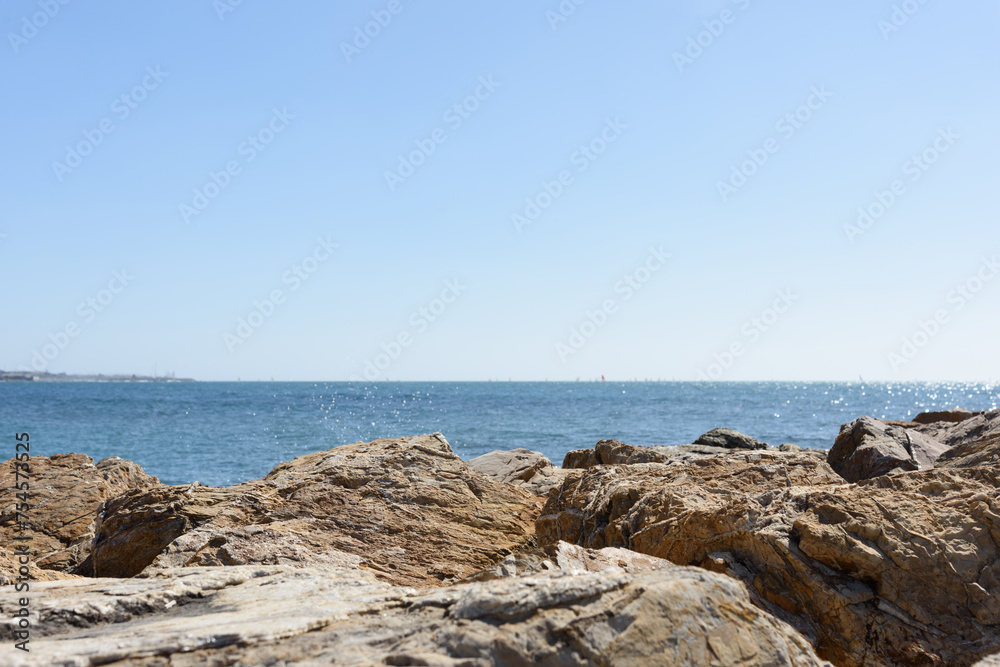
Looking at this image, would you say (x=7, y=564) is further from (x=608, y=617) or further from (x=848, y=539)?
(x=848, y=539)

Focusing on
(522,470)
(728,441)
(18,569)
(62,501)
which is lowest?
(62,501)

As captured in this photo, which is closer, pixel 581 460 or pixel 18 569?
pixel 18 569

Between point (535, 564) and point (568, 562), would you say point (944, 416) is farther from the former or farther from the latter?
point (535, 564)

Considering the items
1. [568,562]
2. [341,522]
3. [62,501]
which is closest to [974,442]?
[568,562]

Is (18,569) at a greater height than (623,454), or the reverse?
(623,454)

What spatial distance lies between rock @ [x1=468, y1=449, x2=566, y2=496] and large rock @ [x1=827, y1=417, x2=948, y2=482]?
3.52 m

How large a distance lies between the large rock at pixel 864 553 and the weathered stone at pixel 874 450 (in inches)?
73.5

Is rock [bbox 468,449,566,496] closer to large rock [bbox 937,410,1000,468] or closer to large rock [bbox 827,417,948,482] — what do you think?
large rock [bbox 827,417,948,482]

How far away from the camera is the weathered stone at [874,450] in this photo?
→ 695 centimetres

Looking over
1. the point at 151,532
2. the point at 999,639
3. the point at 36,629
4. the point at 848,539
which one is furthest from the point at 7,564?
the point at 999,639

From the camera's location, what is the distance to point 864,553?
13.8ft

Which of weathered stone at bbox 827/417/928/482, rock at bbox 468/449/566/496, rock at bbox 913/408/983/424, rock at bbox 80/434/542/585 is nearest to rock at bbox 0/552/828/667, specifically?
rock at bbox 80/434/542/585

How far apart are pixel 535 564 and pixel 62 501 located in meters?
7.38

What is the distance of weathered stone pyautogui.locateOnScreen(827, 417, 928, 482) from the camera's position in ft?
22.8
